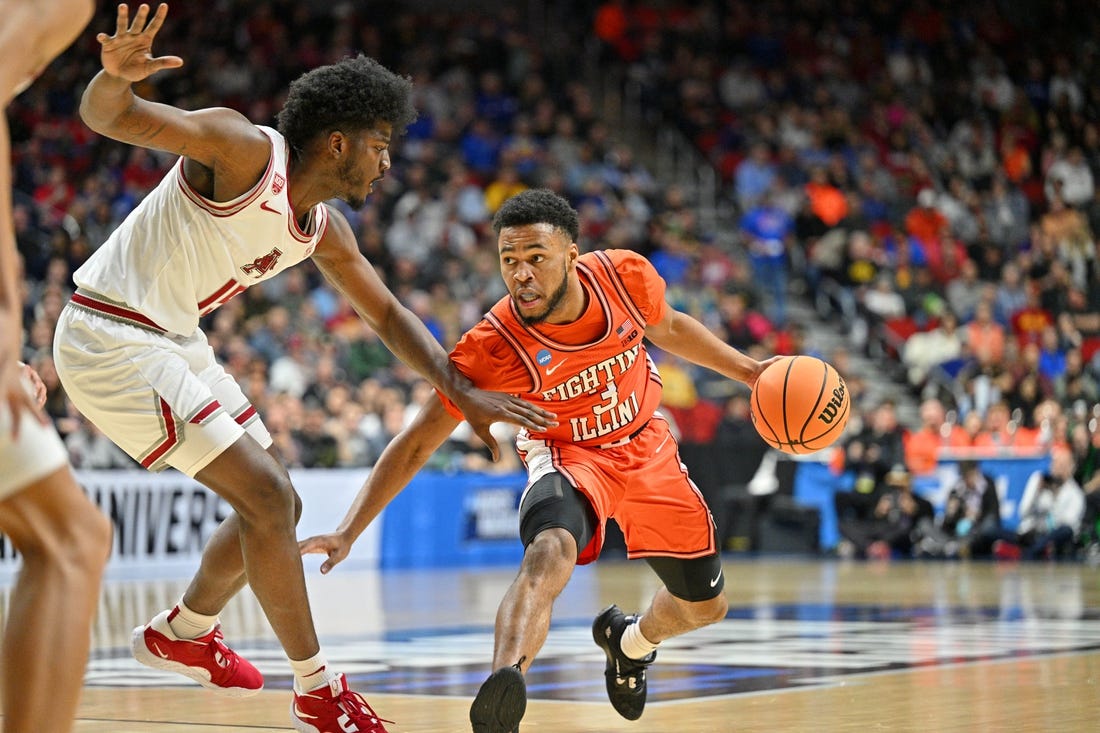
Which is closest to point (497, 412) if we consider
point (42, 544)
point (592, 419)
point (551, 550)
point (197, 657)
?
point (551, 550)

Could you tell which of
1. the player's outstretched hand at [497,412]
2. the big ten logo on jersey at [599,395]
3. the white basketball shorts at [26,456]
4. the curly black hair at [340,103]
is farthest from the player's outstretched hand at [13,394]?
the big ten logo on jersey at [599,395]

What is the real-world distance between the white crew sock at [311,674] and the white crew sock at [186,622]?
58 centimetres

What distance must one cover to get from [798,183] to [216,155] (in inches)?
712

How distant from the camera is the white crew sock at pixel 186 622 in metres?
5.44

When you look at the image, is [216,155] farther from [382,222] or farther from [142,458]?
[382,222]

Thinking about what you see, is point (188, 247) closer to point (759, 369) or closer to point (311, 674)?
point (311, 674)

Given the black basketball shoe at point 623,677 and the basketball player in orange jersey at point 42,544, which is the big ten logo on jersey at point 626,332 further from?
the basketball player in orange jersey at point 42,544

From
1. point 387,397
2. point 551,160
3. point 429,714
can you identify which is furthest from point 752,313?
point 429,714

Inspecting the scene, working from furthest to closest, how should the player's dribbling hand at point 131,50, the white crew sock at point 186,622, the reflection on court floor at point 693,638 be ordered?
the reflection on court floor at point 693,638
the white crew sock at point 186,622
the player's dribbling hand at point 131,50

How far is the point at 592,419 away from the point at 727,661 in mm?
2111

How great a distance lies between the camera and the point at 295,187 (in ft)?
16.9

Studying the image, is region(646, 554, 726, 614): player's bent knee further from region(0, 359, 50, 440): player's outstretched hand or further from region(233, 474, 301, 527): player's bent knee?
region(0, 359, 50, 440): player's outstretched hand

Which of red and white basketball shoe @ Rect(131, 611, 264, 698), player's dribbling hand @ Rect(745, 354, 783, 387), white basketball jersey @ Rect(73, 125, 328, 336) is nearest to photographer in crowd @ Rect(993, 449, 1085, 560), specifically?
player's dribbling hand @ Rect(745, 354, 783, 387)

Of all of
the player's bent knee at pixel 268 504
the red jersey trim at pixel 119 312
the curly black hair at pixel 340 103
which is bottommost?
the player's bent knee at pixel 268 504
